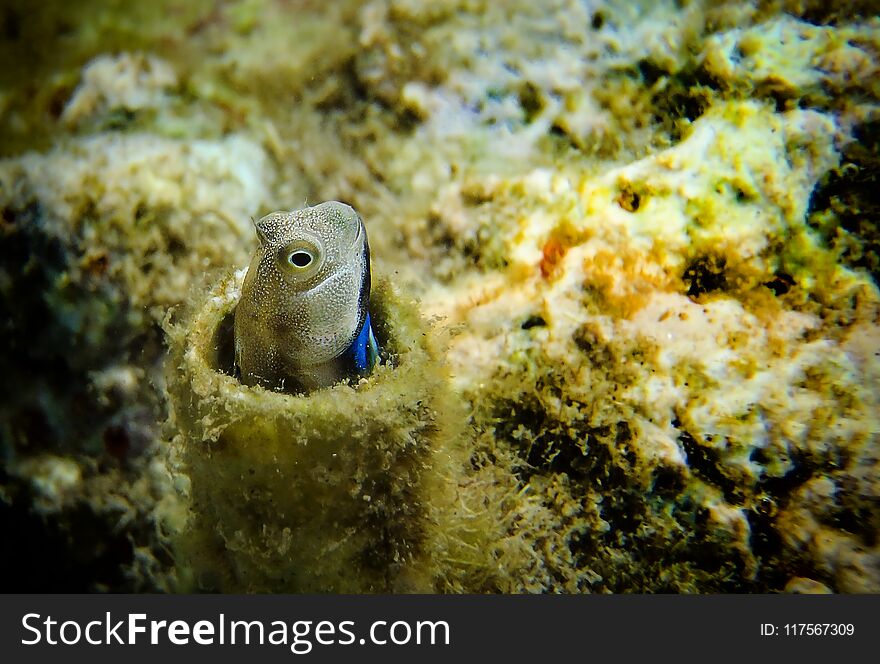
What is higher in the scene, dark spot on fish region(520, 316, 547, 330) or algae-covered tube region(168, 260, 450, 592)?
dark spot on fish region(520, 316, 547, 330)

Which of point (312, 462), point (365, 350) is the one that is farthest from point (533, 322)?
point (312, 462)

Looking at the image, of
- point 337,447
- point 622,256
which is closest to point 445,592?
point 337,447

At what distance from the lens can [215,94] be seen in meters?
3.07

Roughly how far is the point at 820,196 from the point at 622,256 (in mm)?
720

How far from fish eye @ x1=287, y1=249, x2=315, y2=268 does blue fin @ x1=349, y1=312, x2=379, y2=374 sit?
29 cm

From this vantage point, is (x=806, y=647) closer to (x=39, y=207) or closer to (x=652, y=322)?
(x=652, y=322)

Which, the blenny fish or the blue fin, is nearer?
the blenny fish

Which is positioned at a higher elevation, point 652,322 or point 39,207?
point 39,207

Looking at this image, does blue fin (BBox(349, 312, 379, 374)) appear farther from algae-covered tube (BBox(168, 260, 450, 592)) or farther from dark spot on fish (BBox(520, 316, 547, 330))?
dark spot on fish (BBox(520, 316, 547, 330))

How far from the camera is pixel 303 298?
1657mm

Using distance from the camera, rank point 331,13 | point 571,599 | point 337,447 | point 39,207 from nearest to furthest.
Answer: point 337,447
point 571,599
point 39,207
point 331,13

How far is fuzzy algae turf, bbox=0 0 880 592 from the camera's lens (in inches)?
65.2

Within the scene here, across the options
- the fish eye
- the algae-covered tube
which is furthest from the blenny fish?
the algae-covered tube

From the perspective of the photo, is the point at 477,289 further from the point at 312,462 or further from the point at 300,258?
the point at 312,462
